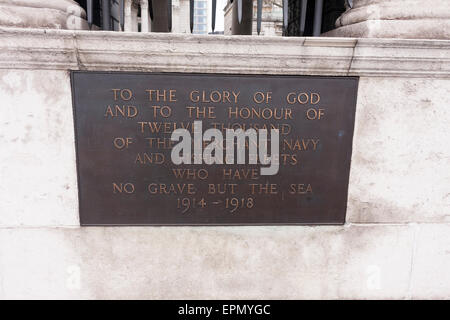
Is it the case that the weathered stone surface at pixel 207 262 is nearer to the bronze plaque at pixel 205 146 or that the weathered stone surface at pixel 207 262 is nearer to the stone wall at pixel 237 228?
the stone wall at pixel 237 228

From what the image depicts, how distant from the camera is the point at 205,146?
3.33 m

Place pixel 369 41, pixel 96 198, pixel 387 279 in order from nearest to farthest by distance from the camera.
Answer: pixel 369 41, pixel 96 198, pixel 387 279

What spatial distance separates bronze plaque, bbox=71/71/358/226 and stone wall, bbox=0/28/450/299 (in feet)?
0.42

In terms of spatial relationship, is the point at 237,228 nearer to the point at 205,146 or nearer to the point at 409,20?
the point at 205,146

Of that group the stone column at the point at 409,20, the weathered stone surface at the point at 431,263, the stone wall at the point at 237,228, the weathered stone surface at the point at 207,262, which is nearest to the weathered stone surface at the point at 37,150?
the stone wall at the point at 237,228

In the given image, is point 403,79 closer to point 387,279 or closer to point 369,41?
point 369,41

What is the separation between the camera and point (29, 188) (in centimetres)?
329

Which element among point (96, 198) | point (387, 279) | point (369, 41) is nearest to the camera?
point (369, 41)

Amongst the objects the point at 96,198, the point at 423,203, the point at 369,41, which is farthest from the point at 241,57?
the point at 423,203

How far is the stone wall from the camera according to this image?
310 cm

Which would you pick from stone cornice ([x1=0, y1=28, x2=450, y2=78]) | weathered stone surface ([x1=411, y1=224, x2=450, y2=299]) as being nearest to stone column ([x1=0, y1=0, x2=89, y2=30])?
stone cornice ([x1=0, y1=28, x2=450, y2=78])

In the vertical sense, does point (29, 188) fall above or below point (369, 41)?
below

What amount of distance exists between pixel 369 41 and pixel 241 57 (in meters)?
1.43

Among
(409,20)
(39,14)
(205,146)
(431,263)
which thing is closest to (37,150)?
(39,14)
